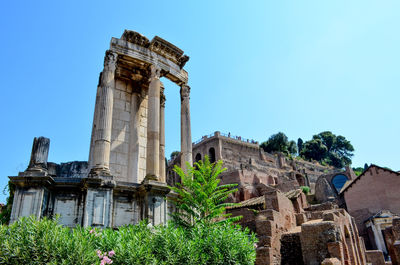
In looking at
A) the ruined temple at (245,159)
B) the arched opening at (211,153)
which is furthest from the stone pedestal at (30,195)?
the arched opening at (211,153)

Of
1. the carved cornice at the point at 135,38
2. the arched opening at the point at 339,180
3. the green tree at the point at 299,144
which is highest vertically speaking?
the green tree at the point at 299,144

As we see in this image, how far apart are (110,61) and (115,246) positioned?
820 centimetres

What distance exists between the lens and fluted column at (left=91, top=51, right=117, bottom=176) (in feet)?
35.2

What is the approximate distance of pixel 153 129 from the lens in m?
12.5

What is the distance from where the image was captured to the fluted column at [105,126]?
10719mm

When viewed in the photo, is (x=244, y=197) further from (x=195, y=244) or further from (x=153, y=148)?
(x=195, y=244)

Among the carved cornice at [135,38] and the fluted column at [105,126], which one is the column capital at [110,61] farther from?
the carved cornice at [135,38]

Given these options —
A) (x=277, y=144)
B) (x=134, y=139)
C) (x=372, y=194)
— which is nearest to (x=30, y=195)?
(x=134, y=139)

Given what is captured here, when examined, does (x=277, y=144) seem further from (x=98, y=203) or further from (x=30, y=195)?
(x=30, y=195)

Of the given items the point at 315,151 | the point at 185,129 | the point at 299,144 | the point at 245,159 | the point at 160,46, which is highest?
the point at 299,144

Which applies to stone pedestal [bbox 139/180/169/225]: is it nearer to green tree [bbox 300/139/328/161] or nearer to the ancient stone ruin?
the ancient stone ruin

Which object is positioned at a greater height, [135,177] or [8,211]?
[135,177]

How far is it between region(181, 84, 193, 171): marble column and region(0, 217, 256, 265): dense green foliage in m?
5.31

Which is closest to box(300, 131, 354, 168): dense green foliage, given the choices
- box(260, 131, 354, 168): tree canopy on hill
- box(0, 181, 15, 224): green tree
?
box(260, 131, 354, 168): tree canopy on hill
